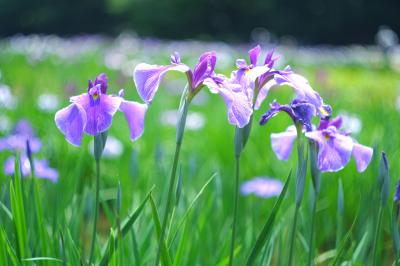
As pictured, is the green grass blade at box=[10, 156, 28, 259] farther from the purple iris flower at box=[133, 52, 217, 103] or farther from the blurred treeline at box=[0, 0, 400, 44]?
the blurred treeline at box=[0, 0, 400, 44]

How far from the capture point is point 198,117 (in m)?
3.27

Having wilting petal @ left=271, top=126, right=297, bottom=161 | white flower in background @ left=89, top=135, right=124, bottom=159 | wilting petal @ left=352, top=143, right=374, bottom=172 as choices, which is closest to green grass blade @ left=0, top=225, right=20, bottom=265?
wilting petal @ left=271, top=126, right=297, bottom=161

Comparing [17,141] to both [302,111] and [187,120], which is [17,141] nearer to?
[302,111]

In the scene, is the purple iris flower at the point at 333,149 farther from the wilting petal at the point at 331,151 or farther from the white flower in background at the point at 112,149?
the white flower in background at the point at 112,149

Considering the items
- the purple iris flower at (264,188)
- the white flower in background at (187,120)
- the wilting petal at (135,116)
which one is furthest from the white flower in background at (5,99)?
the wilting petal at (135,116)

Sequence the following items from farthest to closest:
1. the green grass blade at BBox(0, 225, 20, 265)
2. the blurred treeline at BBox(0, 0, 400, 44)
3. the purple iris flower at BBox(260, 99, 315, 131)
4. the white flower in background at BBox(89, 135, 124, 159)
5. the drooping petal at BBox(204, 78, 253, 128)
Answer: the blurred treeline at BBox(0, 0, 400, 44) < the white flower in background at BBox(89, 135, 124, 159) < the green grass blade at BBox(0, 225, 20, 265) < the purple iris flower at BBox(260, 99, 315, 131) < the drooping petal at BBox(204, 78, 253, 128)

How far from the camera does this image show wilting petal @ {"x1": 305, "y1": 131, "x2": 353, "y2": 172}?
0.91 m

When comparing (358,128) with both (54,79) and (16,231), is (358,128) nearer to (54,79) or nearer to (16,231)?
(16,231)

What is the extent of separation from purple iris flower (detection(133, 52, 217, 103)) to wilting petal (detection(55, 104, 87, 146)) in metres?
0.10

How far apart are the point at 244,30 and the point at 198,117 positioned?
51.3 ft

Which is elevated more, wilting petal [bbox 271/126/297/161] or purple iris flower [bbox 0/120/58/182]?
wilting petal [bbox 271/126/297/161]

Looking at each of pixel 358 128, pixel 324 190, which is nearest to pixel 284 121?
pixel 358 128

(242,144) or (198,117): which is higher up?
(242,144)

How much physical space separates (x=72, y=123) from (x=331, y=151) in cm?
45
